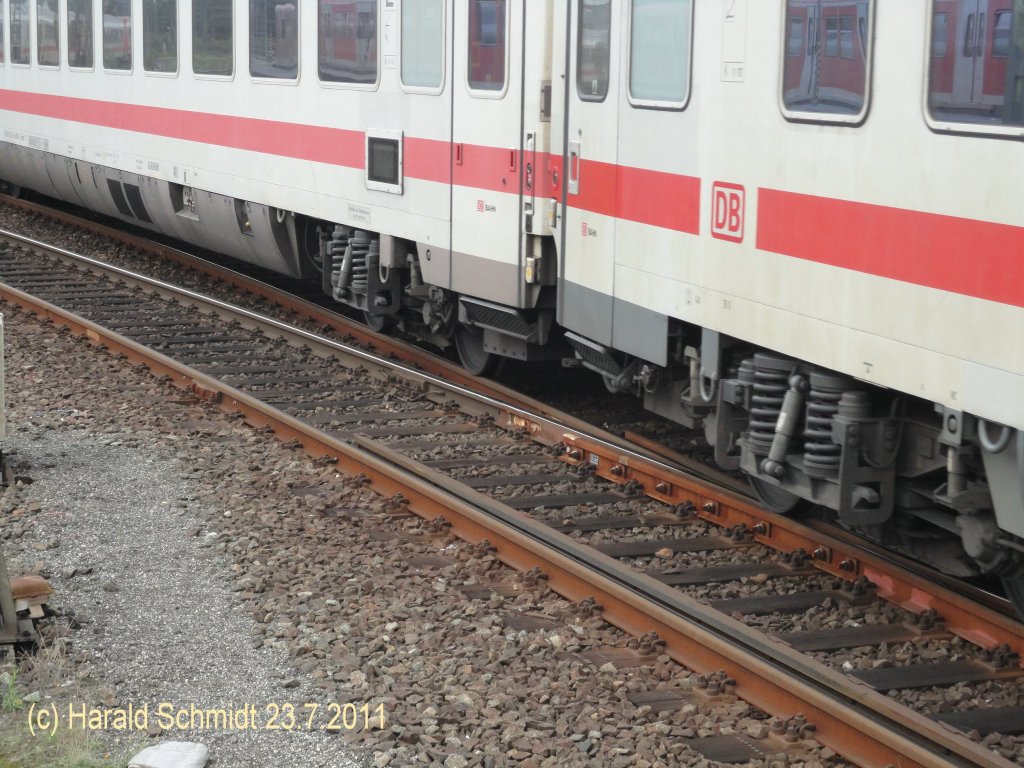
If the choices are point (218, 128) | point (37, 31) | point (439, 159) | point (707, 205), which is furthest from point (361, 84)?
point (37, 31)

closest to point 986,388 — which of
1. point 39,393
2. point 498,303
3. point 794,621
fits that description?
point 794,621

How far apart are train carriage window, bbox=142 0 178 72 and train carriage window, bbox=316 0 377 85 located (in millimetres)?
3147

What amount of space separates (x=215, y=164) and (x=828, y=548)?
8.35 m

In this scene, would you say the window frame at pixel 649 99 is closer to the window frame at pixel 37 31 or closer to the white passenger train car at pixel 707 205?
the white passenger train car at pixel 707 205

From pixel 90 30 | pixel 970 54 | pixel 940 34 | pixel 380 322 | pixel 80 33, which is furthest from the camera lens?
pixel 80 33

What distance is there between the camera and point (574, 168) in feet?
26.8

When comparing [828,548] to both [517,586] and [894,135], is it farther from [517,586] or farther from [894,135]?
[894,135]

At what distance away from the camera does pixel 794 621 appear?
5.94 meters

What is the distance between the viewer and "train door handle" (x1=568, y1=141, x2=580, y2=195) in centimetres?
813

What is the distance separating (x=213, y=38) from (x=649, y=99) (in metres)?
6.81

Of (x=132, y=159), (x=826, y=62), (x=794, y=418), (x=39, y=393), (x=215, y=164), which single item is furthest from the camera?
(x=132, y=159)

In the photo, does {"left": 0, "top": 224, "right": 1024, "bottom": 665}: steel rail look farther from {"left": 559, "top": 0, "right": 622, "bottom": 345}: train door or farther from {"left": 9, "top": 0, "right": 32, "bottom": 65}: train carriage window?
{"left": 9, "top": 0, "right": 32, "bottom": 65}: train carriage window

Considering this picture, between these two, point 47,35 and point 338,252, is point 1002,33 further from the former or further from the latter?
point 47,35

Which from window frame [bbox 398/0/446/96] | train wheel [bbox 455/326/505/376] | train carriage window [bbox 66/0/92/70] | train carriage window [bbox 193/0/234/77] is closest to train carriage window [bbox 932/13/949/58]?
window frame [bbox 398/0/446/96]
